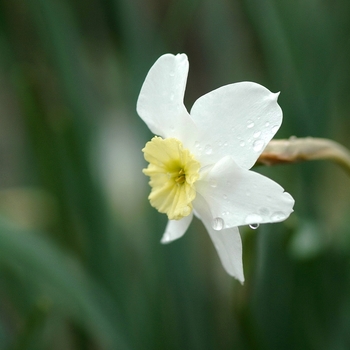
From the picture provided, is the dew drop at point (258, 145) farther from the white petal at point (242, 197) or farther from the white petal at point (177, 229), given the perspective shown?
the white petal at point (177, 229)

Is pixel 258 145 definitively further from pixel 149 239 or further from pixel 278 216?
pixel 149 239

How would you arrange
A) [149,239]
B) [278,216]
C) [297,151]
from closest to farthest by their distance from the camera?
[278,216] < [297,151] < [149,239]

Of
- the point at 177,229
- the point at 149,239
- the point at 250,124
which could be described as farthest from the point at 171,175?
the point at 149,239

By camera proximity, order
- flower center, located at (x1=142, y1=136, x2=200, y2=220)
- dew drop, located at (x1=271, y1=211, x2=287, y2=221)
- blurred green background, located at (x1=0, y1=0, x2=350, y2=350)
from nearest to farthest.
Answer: dew drop, located at (x1=271, y1=211, x2=287, y2=221) → flower center, located at (x1=142, y1=136, x2=200, y2=220) → blurred green background, located at (x1=0, y1=0, x2=350, y2=350)

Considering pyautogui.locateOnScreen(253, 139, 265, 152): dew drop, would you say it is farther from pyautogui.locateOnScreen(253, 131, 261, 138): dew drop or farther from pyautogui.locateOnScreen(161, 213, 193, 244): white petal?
pyautogui.locateOnScreen(161, 213, 193, 244): white petal

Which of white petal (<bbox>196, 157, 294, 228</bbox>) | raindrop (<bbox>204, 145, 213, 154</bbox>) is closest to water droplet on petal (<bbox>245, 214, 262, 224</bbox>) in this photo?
white petal (<bbox>196, 157, 294, 228</bbox>)

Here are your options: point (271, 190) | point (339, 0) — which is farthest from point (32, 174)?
point (271, 190)
